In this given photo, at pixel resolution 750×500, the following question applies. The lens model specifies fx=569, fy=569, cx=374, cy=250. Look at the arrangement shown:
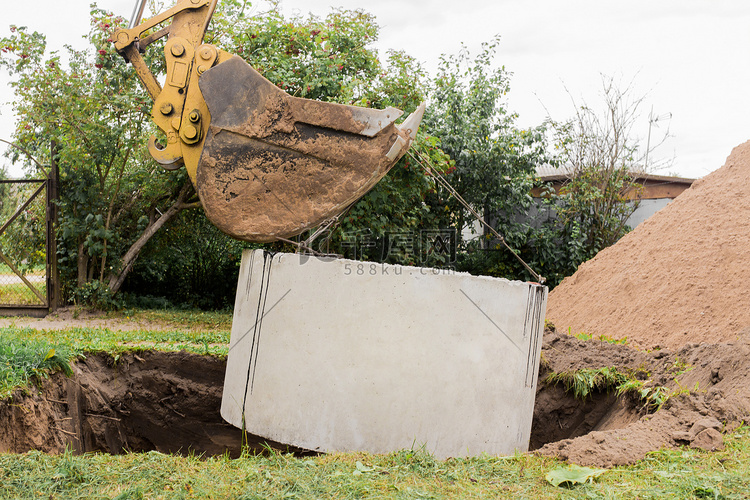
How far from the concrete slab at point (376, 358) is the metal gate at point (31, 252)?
248 inches

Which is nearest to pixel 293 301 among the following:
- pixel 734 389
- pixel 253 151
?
pixel 253 151

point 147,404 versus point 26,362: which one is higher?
point 26,362

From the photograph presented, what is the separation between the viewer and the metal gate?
8.41 meters

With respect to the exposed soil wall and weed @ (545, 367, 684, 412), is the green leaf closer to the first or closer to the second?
weed @ (545, 367, 684, 412)

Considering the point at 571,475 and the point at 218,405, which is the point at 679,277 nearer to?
the point at 571,475

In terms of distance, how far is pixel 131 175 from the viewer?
8.61 metres

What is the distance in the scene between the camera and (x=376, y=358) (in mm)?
3342

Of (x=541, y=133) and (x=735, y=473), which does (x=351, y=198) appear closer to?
(x=735, y=473)

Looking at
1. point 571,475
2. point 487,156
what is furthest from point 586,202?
point 571,475

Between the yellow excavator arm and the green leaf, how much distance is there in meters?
1.88

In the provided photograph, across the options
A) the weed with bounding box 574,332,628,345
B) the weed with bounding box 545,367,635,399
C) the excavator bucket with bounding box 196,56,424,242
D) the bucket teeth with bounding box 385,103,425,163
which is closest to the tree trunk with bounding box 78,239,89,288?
the excavator bucket with bounding box 196,56,424,242

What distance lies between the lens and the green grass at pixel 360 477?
235 cm

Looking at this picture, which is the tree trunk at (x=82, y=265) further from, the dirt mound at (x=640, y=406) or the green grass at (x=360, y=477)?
the dirt mound at (x=640, y=406)

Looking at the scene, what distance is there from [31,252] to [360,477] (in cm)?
852
